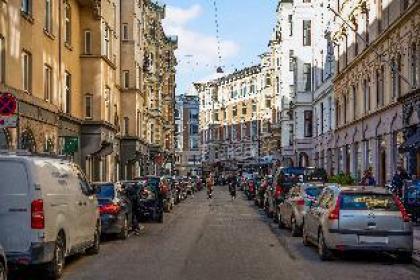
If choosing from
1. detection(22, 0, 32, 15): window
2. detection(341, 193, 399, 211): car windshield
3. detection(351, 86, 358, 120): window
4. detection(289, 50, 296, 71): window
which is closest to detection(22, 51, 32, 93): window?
detection(22, 0, 32, 15): window

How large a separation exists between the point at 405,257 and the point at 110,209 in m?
7.73

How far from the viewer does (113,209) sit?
19.8m

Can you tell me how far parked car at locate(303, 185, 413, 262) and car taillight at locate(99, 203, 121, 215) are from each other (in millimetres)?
6193

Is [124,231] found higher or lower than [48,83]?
lower

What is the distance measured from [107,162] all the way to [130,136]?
899cm

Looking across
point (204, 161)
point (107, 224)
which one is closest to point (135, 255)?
point (107, 224)

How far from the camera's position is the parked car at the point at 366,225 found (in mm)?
14938

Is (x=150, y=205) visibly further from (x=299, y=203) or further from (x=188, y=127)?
(x=188, y=127)

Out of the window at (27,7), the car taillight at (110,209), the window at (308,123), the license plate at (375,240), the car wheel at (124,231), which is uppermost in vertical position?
the window at (27,7)

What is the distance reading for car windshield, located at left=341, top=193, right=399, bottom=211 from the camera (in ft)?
50.0

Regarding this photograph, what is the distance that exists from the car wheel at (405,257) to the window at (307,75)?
57.4m

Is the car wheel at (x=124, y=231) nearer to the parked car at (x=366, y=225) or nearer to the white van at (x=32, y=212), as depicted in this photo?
the parked car at (x=366, y=225)

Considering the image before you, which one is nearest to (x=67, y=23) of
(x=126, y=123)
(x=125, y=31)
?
(x=125, y=31)

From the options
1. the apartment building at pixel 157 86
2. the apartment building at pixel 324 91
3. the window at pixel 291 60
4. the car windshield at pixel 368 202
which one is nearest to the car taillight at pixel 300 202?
the car windshield at pixel 368 202
